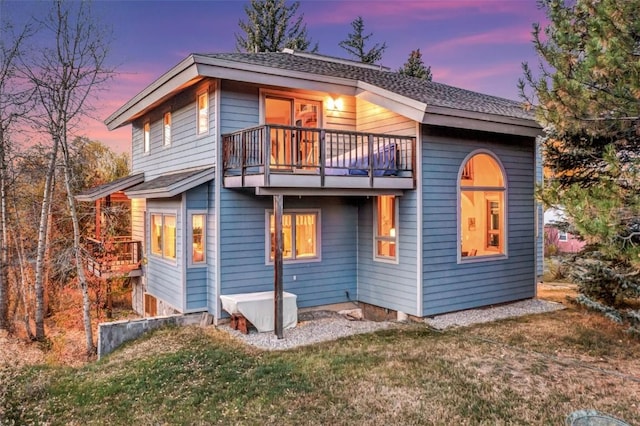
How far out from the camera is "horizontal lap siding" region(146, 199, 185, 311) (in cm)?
941

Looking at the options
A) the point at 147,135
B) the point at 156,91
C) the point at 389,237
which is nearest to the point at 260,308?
the point at 389,237

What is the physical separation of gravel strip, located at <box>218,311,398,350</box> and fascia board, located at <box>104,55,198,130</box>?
16.5 feet

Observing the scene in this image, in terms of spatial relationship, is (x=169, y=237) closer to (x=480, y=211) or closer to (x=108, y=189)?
(x=108, y=189)

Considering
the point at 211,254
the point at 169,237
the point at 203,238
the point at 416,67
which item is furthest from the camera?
the point at 416,67

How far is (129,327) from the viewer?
880cm

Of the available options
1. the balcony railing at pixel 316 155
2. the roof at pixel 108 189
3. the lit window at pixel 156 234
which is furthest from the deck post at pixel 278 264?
the roof at pixel 108 189

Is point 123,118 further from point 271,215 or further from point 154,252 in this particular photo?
point 271,215

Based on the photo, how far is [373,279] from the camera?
10133mm

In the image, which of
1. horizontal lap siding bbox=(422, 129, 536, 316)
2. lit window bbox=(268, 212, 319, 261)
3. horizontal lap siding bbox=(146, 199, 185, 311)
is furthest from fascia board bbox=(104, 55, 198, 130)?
horizontal lap siding bbox=(422, 129, 536, 316)

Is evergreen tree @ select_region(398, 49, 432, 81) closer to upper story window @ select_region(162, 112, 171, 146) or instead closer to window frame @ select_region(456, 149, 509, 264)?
window frame @ select_region(456, 149, 509, 264)

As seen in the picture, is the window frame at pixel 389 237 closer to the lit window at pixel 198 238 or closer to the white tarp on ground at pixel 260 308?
the white tarp on ground at pixel 260 308

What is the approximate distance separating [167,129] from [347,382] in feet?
28.9

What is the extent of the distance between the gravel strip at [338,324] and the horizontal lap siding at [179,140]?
376 centimetres

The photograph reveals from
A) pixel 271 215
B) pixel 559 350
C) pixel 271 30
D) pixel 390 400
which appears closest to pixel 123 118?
pixel 271 215
